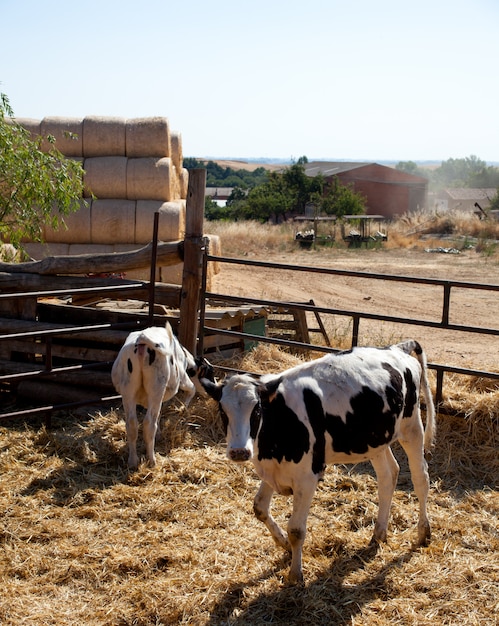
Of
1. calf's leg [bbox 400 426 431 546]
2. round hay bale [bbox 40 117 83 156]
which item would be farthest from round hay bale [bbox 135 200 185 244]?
calf's leg [bbox 400 426 431 546]

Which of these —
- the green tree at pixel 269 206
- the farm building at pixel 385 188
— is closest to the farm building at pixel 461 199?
the farm building at pixel 385 188

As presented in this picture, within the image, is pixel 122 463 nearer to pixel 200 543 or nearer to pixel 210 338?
pixel 200 543

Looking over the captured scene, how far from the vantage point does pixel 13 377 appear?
6.07 m

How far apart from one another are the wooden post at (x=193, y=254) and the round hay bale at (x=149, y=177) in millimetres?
8116

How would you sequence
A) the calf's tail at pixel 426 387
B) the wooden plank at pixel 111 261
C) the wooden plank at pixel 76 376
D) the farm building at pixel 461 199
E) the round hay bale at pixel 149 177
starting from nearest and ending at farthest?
1. the calf's tail at pixel 426 387
2. the wooden plank at pixel 111 261
3. the wooden plank at pixel 76 376
4. the round hay bale at pixel 149 177
5. the farm building at pixel 461 199

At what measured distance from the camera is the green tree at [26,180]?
868 cm

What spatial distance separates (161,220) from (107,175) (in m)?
1.53

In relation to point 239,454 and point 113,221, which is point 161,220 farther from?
point 239,454

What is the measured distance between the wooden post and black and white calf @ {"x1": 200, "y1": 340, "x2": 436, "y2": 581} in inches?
101

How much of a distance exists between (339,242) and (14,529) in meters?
23.5

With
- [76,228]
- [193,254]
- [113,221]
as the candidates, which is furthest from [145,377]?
[76,228]

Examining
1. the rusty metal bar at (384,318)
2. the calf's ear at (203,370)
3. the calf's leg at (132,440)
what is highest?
the rusty metal bar at (384,318)

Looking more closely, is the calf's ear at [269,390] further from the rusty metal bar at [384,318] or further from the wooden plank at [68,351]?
the wooden plank at [68,351]

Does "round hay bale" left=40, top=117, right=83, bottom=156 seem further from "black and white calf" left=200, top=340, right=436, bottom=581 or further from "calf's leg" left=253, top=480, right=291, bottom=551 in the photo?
"calf's leg" left=253, top=480, right=291, bottom=551
